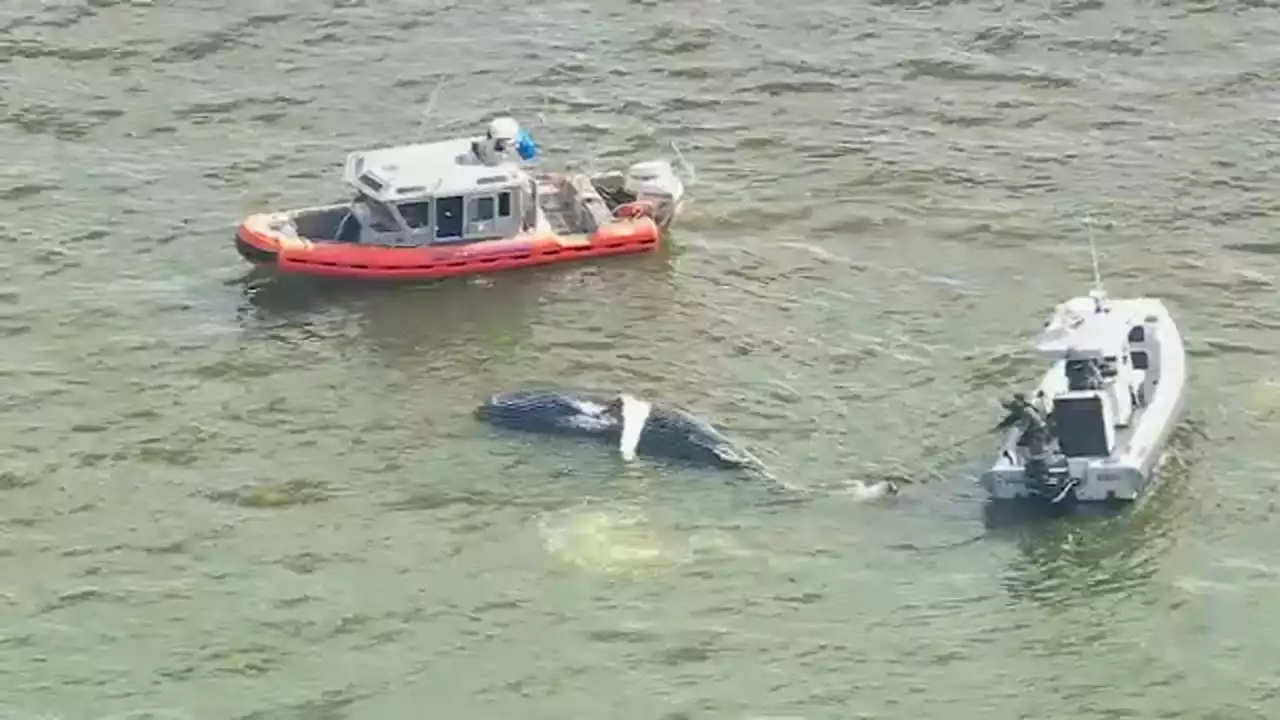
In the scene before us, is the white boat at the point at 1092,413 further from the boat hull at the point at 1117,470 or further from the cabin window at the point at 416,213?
the cabin window at the point at 416,213

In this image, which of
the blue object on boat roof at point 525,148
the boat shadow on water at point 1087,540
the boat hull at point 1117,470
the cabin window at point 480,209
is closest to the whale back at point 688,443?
the boat hull at point 1117,470

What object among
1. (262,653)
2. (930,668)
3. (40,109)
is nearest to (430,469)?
(262,653)

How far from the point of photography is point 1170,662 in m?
34.4

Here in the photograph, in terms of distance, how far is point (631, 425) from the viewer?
128 feet

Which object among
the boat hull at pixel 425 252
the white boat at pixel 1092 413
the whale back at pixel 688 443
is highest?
the boat hull at pixel 425 252

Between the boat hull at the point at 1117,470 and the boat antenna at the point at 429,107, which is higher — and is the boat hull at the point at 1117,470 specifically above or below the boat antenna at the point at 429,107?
below

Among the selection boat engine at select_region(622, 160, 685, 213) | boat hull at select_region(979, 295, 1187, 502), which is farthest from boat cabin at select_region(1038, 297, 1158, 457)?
boat engine at select_region(622, 160, 685, 213)

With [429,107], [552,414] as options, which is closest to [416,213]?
[552,414]

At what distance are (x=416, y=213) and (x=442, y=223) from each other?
0.47 m

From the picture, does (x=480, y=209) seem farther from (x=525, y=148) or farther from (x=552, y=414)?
(x=552, y=414)

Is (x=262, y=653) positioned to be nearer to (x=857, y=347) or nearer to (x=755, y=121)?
(x=857, y=347)

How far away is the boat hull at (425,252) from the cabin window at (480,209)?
413mm

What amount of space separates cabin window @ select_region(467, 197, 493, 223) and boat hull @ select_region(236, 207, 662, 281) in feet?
1.35

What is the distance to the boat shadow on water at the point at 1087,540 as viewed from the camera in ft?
117
